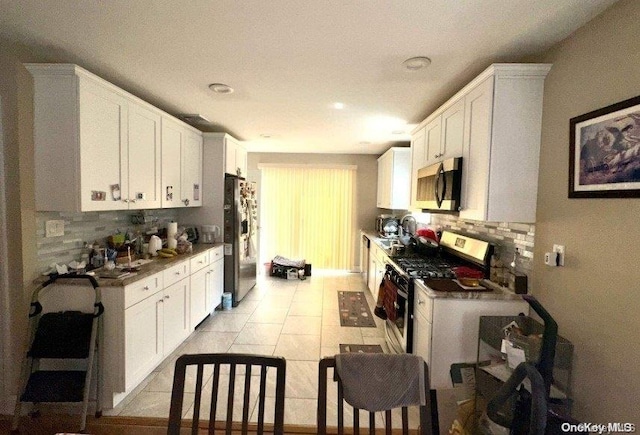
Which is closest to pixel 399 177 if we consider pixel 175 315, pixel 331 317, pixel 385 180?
pixel 385 180

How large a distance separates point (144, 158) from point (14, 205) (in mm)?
984

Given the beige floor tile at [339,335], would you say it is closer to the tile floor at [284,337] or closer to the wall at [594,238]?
the tile floor at [284,337]

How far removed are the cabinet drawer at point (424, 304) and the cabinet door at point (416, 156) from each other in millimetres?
1360

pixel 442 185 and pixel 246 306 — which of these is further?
pixel 246 306

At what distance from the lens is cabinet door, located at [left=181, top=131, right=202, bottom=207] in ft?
11.4

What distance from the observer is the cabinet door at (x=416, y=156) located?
319 cm

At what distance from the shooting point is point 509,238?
2266 millimetres

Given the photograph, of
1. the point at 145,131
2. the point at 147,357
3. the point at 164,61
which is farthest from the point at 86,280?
the point at 164,61

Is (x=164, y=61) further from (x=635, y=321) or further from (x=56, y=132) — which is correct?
(x=635, y=321)

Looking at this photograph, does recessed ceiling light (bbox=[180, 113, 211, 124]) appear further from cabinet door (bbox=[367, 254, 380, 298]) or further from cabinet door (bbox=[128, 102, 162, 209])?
cabinet door (bbox=[367, 254, 380, 298])

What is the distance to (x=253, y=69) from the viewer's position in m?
2.13

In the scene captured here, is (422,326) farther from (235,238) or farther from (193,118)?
(193,118)

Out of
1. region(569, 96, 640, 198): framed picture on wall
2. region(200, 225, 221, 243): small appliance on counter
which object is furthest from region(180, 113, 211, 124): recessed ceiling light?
region(569, 96, 640, 198): framed picture on wall

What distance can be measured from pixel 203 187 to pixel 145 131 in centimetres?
125
